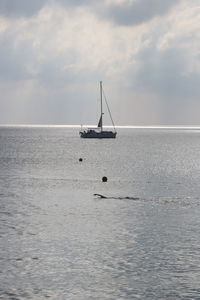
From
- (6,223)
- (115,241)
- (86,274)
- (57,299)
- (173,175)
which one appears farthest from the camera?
(173,175)

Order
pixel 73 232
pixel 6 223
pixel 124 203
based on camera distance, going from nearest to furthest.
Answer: pixel 73 232 < pixel 6 223 < pixel 124 203

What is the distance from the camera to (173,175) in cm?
9588

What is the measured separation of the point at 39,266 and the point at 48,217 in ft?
56.7

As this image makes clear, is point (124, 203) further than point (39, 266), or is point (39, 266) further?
point (124, 203)

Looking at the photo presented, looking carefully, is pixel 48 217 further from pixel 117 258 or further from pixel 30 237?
pixel 117 258

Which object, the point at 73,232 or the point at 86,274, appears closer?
the point at 86,274

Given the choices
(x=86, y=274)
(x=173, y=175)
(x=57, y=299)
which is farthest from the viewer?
(x=173, y=175)

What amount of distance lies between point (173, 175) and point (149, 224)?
52.9m

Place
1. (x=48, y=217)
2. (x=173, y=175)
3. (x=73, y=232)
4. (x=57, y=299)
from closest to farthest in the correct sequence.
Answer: (x=57, y=299)
(x=73, y=232)
(x=48, y=217)
(x=173, y=175)

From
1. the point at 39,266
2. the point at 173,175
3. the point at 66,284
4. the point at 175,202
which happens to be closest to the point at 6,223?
the point at 39,266

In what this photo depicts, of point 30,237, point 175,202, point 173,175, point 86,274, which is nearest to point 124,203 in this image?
point 175,202

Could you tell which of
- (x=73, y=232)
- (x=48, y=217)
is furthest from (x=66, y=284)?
(x=48, y=217)

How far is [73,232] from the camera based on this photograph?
40.1m

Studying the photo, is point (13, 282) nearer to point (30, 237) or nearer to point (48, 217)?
point (30, 237)
